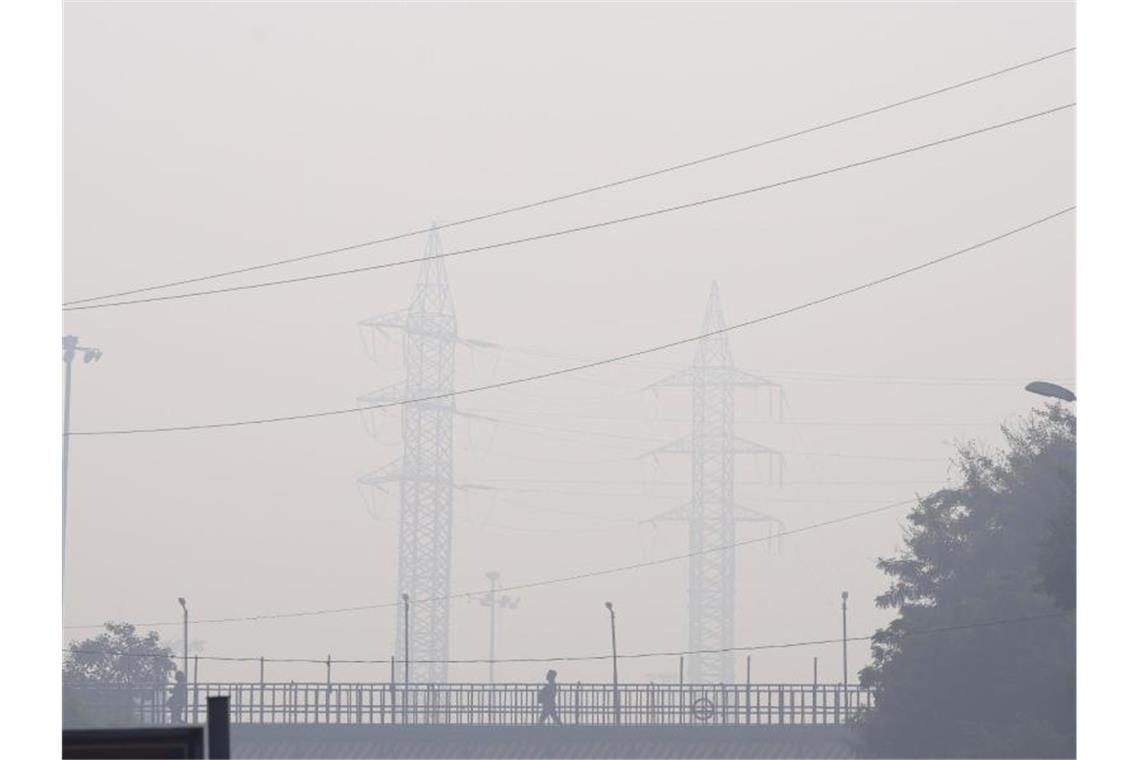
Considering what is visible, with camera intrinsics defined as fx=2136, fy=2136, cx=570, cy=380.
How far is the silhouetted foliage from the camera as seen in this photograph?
207 ft

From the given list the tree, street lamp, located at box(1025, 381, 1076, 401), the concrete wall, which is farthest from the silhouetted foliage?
the tree

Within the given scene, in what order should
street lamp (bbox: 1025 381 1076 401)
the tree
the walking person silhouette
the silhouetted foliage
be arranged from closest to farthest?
street lamp (bbox: 1025 381 1076 401) → the silhouetted foliage → the walking person silhouette → the tree

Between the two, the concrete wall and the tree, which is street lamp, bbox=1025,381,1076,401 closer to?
the concrete wall

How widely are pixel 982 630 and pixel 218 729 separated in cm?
5659

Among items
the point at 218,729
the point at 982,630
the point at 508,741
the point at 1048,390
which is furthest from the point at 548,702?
the point at 218,729

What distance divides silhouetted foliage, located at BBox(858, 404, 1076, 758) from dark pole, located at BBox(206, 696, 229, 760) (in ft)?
155

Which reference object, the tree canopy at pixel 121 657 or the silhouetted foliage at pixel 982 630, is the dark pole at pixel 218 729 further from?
the tree canopy at pixel 121 657

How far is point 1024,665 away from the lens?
64.6 m

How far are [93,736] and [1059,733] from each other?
169ft

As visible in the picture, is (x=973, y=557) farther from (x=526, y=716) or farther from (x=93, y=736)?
(x=93, y=736)

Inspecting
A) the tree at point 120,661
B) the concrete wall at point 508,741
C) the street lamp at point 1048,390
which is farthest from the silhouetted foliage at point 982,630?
the tree at point 120,661

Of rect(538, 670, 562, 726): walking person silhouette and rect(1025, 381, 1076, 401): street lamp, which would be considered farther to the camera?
rect(538, 670, 562, 726): walking person silhouette

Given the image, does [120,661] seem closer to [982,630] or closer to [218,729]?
[982,630]
